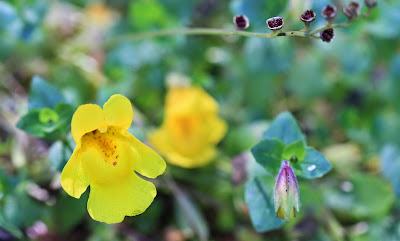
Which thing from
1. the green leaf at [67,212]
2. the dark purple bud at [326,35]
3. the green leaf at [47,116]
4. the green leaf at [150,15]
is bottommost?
the green leaf at [67,212]

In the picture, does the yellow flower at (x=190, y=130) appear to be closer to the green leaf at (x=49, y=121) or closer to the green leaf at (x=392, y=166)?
the green leaf at (x=49, y=121)

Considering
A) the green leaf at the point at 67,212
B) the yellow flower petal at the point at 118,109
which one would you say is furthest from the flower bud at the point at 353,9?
the green leaf at the point at 67,212

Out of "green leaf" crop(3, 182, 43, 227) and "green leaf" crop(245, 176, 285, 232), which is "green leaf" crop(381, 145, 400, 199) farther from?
"green leaf" crop(3, 182, 43, 227)

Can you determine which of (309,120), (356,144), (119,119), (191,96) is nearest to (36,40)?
(191,96)

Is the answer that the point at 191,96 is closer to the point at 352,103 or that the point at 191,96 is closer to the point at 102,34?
the point at 102,34

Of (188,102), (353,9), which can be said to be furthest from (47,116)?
(353,9)

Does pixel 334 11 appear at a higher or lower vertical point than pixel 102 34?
higher
